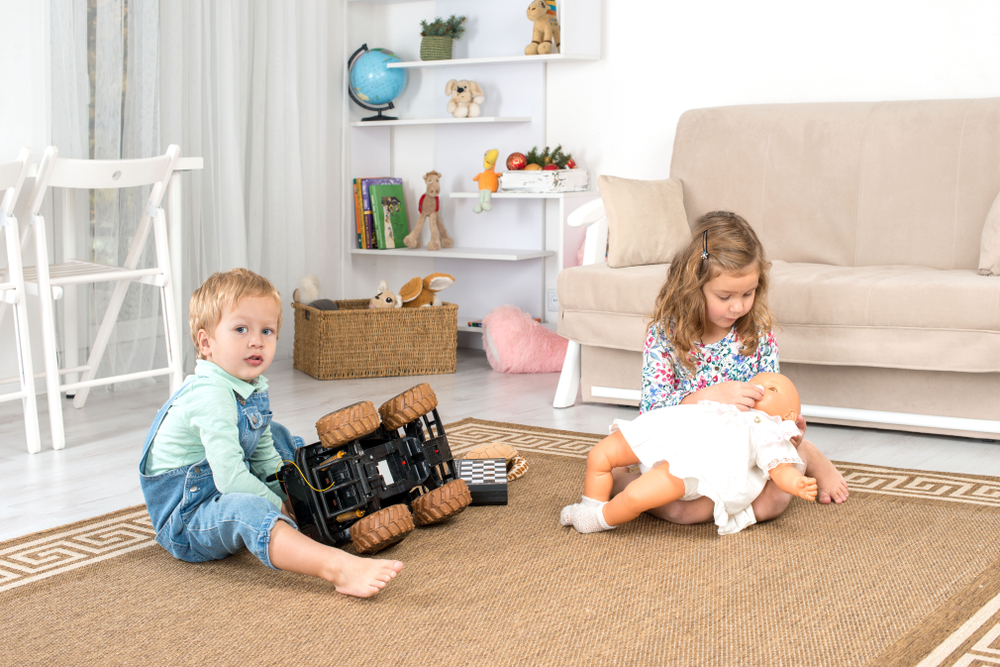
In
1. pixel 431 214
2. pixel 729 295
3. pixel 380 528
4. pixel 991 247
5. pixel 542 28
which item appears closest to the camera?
pixel 380 528

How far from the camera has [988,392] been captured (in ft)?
7.27

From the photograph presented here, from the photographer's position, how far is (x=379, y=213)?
145 inches

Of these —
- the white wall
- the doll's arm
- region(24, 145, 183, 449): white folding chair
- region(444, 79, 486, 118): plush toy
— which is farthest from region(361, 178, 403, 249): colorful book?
the doll's arm

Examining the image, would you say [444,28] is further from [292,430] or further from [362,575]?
[362,575]

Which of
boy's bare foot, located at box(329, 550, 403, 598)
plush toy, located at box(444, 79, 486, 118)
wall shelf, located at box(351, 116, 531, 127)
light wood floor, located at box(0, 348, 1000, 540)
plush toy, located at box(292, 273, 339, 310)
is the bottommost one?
light wood floor, located at box(0, 348, 1000, 540)

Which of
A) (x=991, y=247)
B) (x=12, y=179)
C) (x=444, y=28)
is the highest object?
(x=444, y=28)

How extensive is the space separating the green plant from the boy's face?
2266mm

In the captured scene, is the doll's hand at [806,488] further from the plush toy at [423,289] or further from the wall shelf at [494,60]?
the wall shelf at [494,60]

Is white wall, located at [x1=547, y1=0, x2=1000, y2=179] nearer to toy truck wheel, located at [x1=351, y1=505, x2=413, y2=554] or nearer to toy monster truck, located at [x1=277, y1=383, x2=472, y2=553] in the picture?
toy monster truck, located at [x1=277, y1=383, x2=472, y2=553]

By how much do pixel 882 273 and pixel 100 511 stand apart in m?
1.81

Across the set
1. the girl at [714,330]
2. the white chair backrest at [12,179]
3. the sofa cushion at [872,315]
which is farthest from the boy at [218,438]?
the sofa cushion at [872,315]

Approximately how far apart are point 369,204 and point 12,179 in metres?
1.64

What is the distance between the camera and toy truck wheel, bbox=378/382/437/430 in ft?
5.34

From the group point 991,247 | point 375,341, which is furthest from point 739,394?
point 375,341
